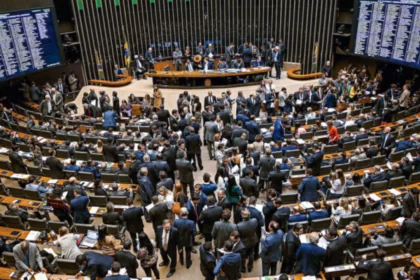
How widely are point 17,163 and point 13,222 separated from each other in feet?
8.46

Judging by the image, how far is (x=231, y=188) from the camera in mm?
7734

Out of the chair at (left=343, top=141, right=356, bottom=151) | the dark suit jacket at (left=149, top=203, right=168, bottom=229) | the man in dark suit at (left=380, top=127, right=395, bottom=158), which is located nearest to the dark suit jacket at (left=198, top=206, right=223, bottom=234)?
the dark suit jacket at (left=149, top=203, right=168, bottom=229)

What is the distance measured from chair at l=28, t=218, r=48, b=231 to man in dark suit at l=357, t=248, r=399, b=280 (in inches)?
225

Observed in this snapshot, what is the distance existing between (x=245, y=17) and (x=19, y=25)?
35.9 ft

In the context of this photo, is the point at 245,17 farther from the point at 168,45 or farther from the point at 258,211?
the point at 258,211

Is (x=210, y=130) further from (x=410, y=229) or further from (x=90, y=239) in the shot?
(x=410, y=229)

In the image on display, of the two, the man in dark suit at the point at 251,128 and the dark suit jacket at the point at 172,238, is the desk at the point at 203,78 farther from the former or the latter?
the dark suit jacket at the point at 172,238

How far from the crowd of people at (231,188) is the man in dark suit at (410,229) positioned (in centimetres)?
2

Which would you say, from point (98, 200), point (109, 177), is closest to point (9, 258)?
point (98, 200)

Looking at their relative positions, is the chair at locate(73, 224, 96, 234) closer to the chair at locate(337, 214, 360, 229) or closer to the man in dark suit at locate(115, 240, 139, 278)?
the man in dark suit at locate(115, 240, 139, 278)

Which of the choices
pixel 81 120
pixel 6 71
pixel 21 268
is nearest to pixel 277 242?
pixel 21 268

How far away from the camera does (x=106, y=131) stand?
11898 millimetres

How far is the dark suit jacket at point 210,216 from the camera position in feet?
22.3

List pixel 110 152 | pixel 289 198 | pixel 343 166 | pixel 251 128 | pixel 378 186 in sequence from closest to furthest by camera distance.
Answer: pixel 289 198, pixel 378 186, pixel 343 166, pixel 110 152, pixel 251 128
